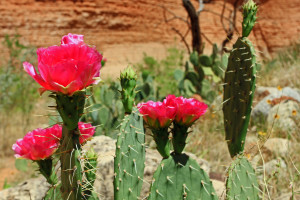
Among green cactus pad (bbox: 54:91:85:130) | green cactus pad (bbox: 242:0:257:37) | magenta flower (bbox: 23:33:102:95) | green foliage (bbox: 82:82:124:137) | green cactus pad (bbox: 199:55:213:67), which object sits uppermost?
green cactus pad (bbox: 242:0:257:37)

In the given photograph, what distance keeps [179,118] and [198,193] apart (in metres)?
0.25

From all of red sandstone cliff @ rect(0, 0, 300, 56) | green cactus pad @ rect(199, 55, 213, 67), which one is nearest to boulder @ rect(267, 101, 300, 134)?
green cactus pad @ rect(199, 55, 213, 67)

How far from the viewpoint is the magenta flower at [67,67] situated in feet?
2.94

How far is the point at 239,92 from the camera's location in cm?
164

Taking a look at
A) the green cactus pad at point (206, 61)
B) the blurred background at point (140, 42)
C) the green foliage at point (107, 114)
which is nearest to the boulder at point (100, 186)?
the green foliage at point (107, 114)

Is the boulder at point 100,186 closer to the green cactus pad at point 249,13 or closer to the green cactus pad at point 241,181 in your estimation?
the green cactus pad at point 241,181

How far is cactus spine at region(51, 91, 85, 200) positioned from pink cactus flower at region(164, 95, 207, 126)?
0.31 m

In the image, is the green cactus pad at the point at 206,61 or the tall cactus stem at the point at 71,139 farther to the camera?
the green cactus pad at the point at 206,61

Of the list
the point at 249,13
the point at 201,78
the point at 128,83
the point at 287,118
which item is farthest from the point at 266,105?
the point at 128,83

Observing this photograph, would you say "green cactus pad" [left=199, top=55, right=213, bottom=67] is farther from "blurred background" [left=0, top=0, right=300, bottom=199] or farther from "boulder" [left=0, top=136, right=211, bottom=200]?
"boulder" [left=0, top=136, right=211, bottom=200]

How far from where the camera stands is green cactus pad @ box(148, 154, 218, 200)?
117 centimetres

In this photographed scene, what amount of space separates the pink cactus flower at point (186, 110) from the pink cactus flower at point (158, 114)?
0.9 inches

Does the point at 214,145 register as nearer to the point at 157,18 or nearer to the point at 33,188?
the point at 33,188

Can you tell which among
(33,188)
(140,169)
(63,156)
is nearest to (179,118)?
(140,169)
